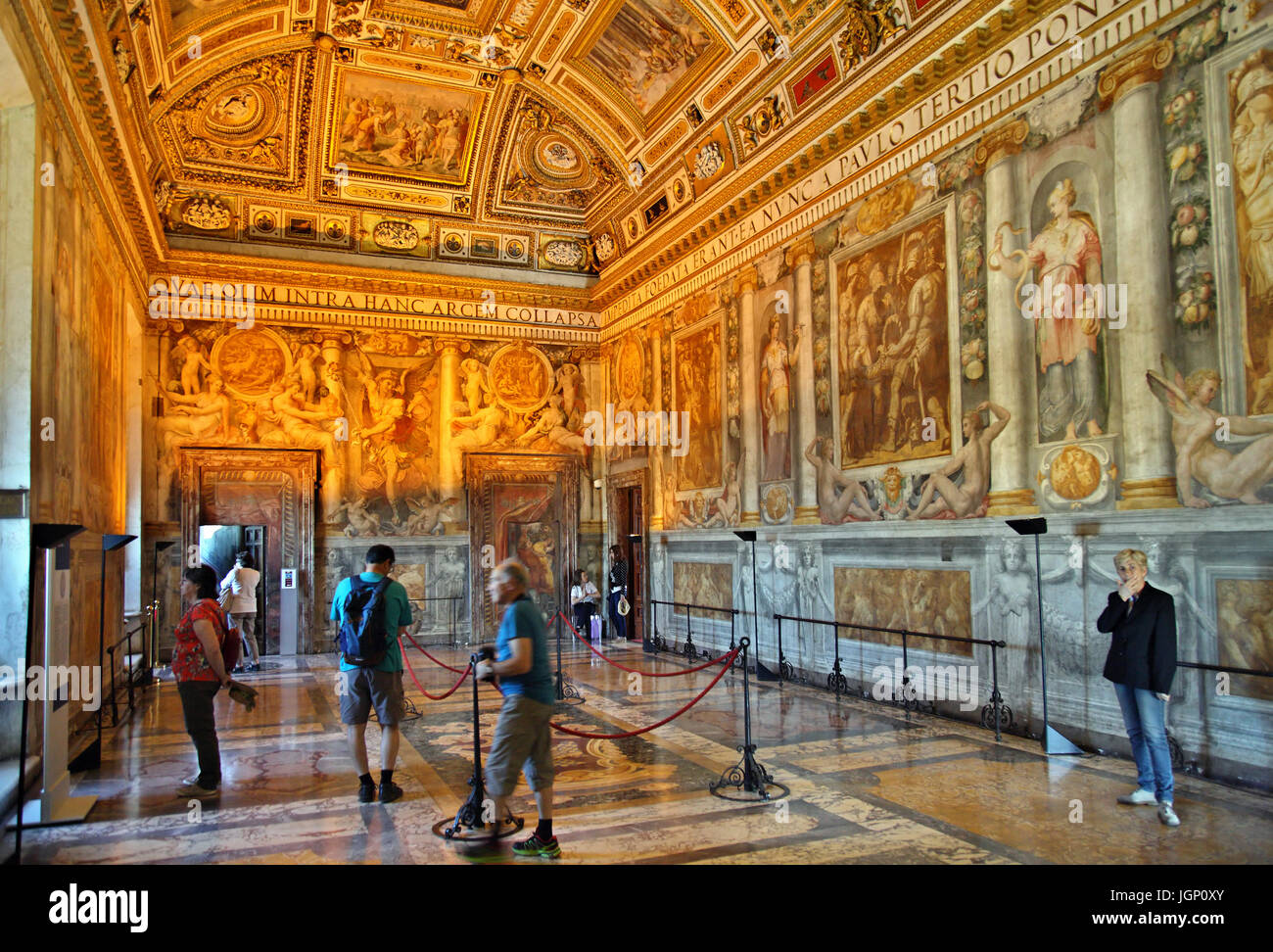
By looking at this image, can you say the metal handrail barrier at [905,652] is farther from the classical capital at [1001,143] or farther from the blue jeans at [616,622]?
the blue jeans at [616,622]

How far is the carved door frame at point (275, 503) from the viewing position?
17.1 m

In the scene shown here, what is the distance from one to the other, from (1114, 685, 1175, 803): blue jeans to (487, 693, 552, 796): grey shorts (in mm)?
4235

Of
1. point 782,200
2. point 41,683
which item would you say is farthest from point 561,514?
point 41,683

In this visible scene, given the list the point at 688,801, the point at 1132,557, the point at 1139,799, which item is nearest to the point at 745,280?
the point at 1132,557

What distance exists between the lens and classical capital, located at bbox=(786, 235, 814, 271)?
12.8m

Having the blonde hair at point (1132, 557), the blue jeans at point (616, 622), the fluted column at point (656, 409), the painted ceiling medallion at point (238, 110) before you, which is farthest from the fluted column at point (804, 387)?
the painted ceiling medallion at point (238, 110)

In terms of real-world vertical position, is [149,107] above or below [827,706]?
above

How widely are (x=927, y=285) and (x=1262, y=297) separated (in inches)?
157

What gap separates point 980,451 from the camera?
9.71 metres

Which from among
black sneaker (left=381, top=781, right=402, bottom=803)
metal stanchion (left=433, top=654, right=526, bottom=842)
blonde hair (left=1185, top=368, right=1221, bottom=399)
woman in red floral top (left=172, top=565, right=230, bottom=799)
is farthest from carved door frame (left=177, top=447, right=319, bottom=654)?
blonde hair (left=1185, top=368, right=1221, bottom=399)

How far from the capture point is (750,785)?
697 centimetres

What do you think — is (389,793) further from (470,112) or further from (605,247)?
(605,247)

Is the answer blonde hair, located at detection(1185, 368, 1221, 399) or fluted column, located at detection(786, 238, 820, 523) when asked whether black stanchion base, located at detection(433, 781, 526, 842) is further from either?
fluted column, located at detection(786, 238, 820, 523)
